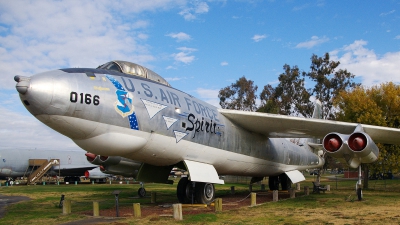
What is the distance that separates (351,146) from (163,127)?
226 inches

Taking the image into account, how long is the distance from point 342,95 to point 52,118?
22119 mm

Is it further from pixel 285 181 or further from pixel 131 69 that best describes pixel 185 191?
pixel 285 181

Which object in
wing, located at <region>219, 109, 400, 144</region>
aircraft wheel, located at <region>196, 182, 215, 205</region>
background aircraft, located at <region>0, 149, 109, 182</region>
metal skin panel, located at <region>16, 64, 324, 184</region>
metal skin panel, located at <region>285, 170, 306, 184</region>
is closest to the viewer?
metal skin panel, located at <region>16, 64, 324, 184</region>

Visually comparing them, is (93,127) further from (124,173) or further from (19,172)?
(19,172)

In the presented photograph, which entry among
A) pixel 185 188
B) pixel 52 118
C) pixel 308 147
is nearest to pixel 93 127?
pixel 52 118

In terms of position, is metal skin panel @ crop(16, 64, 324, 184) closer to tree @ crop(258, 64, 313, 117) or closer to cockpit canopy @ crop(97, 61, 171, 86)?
cockpit canopy @ crop(97, 61, 171, 86)

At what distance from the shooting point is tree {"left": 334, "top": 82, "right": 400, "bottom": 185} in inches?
886

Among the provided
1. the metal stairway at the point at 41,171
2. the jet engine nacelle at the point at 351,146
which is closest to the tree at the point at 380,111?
the jet engine nacelle at the point at 351,146

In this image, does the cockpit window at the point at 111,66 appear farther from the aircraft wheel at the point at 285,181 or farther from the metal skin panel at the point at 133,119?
the aircraft wheel at the point at 285,181

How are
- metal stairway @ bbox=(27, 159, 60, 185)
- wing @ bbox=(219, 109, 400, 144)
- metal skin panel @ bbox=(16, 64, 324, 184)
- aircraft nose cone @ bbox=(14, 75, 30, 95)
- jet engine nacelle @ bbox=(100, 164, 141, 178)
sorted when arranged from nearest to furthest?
aircraft nose cone @ bbox=(14, 75, 30, 95) → metal skin panel @ bbox=(16, 64, 324, 184) → wing @ bbox=(219, 109, 400, 144) → jet engine nacelle @ bbox=(100, 164, 141, 178) → metal stairway @ bbox=(27, 159, 60, 185)

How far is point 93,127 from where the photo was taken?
8445mm

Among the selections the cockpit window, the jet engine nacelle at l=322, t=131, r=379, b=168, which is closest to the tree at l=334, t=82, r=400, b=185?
the jet engine nacelle at l=322, t=131, r=379, b=168

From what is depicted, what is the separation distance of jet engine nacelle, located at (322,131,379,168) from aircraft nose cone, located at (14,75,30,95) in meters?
8.43

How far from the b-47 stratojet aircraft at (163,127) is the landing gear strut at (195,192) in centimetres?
3
